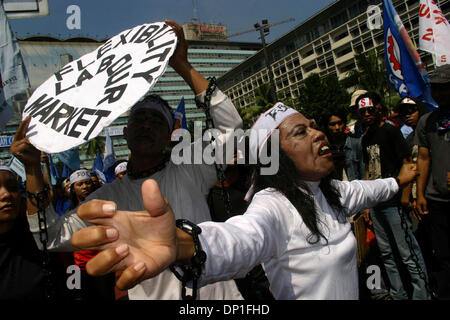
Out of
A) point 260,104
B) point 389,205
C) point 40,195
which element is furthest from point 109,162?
point 260,104

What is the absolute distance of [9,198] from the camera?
2189 mm

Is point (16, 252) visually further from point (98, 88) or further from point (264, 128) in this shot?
point (264, 128)

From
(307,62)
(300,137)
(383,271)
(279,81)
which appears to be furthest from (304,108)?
(300,137)

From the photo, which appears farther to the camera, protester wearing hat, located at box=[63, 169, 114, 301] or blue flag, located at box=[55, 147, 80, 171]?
blue flag, located at box=[55, 147, 80, 171]

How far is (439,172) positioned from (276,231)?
8.42 feet

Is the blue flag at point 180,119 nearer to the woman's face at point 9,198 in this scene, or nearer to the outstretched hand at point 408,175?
the woman's face at point 9,198

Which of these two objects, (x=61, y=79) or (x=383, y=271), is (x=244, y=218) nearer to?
(x=61, y=79)

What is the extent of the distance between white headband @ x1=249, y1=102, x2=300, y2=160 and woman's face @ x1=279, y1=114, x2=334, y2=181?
45 millimetres

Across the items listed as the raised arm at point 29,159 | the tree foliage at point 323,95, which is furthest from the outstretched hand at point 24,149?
the tree foliage at point 323,95

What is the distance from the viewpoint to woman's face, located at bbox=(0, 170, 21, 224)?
2166 mm

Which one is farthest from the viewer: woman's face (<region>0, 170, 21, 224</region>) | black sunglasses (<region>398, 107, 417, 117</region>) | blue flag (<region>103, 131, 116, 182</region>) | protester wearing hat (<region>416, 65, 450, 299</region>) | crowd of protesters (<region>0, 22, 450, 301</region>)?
blue flag (<region>103, 131, 116, 182</region>)

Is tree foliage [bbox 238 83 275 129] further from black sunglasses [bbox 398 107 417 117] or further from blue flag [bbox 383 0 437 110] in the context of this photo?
blue flag [bbox 383 0 437 110]

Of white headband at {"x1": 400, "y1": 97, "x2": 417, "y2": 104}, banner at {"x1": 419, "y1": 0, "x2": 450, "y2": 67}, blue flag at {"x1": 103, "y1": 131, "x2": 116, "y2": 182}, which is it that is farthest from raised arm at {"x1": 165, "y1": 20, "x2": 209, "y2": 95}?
blue flag at {"x1": 103, "y1": 131, "x2": 116, "y2": 182}

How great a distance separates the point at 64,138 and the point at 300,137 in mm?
1282
